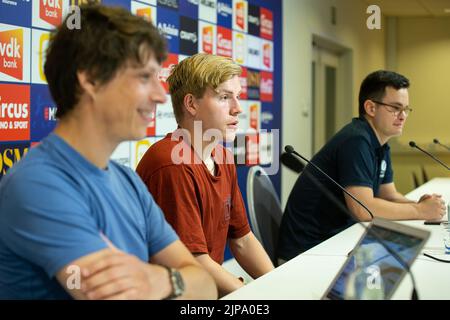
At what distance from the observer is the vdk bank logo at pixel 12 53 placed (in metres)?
2.46

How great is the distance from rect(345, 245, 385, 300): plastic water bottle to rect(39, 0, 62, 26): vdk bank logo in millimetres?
1699

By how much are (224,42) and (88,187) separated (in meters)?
3.19

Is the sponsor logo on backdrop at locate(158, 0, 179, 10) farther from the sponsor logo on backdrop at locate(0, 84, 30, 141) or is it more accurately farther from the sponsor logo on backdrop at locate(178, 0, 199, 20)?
the sponsor logo on backdrop at locate(0, 84, 30, 141)

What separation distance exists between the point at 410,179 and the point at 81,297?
788 cm

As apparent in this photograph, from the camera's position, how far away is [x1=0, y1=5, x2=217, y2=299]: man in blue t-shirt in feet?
3.93

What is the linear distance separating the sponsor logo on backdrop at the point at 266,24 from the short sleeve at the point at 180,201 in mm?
3300

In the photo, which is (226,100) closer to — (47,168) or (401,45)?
(47,168)

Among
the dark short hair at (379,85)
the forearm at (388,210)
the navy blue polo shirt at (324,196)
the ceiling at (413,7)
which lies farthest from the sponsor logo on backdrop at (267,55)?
the ceiling at (413,7)

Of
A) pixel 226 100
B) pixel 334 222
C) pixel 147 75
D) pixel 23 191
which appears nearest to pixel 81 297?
pixel 23 191

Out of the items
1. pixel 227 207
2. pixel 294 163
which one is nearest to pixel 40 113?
pixel 227 207

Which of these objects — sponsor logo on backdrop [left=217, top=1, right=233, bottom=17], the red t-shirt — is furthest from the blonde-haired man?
sponsor logo on backdrop [left=217, top=1, right=233, bottom=17]

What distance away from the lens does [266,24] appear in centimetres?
510

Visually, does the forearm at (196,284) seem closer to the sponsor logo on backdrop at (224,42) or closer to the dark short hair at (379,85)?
the dark short hair at (379,85)

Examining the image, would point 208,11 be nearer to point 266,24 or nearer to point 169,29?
point 169,29
